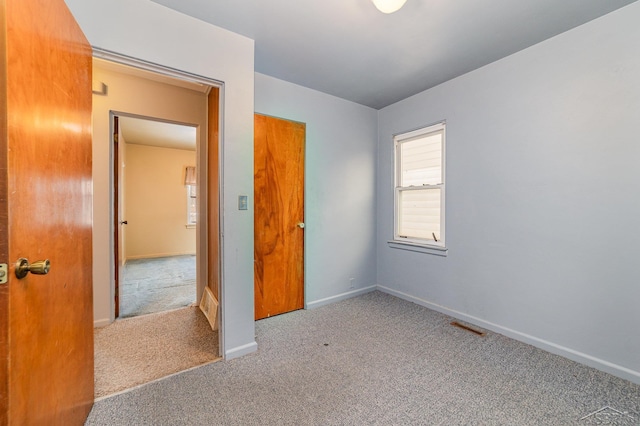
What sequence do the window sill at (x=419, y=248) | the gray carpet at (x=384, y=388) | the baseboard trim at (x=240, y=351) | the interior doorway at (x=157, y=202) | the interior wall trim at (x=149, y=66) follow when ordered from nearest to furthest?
1. the gray carpet at (x=384, y=388)
2. the interior wall trim at (x=149, y=66)
3. the baseboard trim at (x=240, y=351)
4. the window sill at (x=419, y=248)
5. the interior doorway at (x=157, y=202)

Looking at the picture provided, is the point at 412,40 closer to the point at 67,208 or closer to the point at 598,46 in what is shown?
the point at 598,46

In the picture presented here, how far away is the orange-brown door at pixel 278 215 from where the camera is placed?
108 inches

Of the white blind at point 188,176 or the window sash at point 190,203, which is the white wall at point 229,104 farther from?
the window sash at point 190,203

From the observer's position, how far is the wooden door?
0.85 metres

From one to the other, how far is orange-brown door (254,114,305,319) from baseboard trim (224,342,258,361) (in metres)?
0.63

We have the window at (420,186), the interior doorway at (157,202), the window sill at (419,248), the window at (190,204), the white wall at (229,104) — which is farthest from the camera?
the window at (190,204)

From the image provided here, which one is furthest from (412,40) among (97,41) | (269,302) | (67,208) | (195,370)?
(195,370)

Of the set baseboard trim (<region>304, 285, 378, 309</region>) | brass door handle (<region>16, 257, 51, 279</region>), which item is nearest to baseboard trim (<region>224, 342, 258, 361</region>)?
baseboard trim (<region>304, 285, 378, 309</region>)

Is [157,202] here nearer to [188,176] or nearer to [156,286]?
[188,176]

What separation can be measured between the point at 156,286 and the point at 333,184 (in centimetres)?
304

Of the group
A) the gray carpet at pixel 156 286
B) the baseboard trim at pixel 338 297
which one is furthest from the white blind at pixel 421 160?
the gray carpet at pixel 156 286

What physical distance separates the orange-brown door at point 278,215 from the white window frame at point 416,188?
1.28 metres

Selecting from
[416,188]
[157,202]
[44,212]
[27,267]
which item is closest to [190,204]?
[157,202]

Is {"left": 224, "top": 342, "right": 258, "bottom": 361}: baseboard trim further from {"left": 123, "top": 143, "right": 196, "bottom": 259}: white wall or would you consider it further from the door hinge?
{"left": 123, "top": 143, "right": 196, "bottom": 259}: white wall
